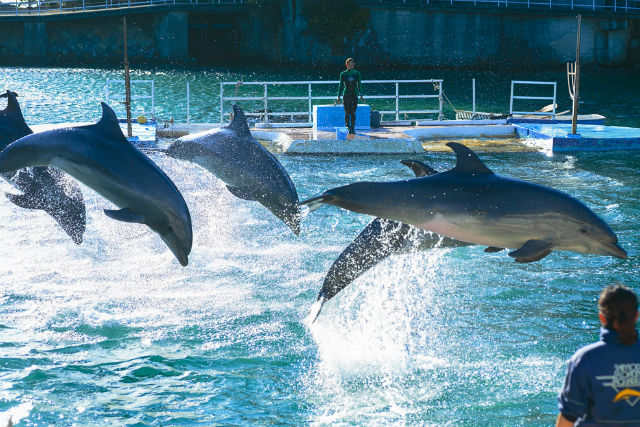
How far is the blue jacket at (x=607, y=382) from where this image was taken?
4.31 m

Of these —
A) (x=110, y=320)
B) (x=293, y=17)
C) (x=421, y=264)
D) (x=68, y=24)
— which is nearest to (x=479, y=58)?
(x=293, y=17)

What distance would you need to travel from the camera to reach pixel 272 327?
9531mm

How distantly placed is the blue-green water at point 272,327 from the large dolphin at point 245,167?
1.42 m

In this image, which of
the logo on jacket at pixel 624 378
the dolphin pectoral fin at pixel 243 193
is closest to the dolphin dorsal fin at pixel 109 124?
the dolphin pectoral fin at pixel 243 193

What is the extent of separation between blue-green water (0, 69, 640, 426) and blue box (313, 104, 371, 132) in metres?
8.60

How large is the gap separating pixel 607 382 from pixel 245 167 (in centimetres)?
541

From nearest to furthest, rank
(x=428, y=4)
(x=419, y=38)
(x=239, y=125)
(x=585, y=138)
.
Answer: (x=239, y=125), (x=585, y=138), (x=428, y=4), (x=419, y=38)

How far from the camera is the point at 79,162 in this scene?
8414mm

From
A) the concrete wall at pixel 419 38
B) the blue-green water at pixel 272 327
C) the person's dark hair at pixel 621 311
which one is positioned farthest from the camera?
the concrete wall at pixel 419 38

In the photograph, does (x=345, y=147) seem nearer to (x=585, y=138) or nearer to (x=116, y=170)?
(x=585, y=138)

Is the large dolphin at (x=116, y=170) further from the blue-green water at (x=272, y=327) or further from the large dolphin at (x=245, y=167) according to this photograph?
the blue-green water at (x=272, y=327)

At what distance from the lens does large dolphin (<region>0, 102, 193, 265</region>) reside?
8188 millimetres

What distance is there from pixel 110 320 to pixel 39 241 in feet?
12.9

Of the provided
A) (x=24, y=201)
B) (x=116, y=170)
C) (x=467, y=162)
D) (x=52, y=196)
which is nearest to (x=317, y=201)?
(x=467, y=162)
